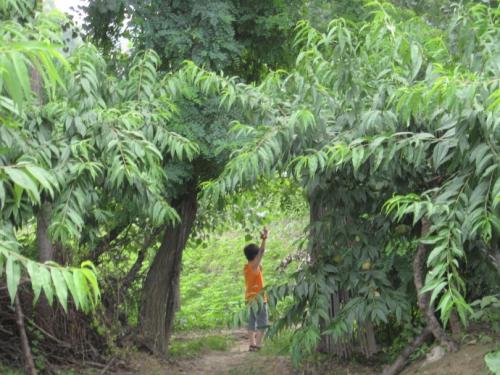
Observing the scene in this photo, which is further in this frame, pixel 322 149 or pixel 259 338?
pixel 259 338

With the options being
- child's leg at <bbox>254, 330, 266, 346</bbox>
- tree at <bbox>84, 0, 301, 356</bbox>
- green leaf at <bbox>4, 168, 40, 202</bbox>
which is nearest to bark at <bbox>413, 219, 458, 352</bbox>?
tree at <bbox>84, 0, 301, 356</bbox>

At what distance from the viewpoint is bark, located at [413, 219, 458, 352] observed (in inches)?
217

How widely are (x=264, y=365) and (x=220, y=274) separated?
28.6ft

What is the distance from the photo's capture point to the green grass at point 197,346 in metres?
9.78

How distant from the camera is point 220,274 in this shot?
674 inches

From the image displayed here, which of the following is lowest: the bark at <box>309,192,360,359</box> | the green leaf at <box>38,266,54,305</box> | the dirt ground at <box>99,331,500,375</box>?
the dirt ground at <box>99,331,500,375</box>

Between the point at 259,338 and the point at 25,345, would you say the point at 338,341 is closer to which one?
the point at 25,345

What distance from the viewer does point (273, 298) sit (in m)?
6.45

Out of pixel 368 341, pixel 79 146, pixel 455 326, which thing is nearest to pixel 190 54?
Answer: pixel 79 146

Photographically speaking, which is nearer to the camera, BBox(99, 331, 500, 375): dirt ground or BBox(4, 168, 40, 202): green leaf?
BBox(4, 168, 40, 202): green leaf

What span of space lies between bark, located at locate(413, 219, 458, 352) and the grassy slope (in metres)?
7.08

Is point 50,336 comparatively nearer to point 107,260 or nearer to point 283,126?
point 107,260

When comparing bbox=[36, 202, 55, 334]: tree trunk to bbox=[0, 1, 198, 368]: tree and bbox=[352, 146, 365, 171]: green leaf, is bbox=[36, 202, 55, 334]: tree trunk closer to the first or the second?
bbox=[0, 1, 198, 368]: tree

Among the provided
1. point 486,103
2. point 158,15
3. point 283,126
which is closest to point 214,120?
point 158,15
